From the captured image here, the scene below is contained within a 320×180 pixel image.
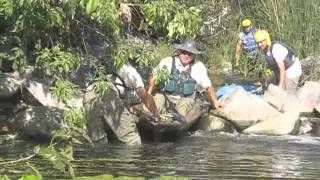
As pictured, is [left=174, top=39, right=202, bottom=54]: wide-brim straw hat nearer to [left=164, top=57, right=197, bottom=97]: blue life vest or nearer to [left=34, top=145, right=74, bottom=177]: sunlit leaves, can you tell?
[left=164, top=57, right=197, bottom=97]: blue life vest

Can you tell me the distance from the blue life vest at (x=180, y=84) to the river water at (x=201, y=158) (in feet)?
2.29

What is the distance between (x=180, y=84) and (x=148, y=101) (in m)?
1.18

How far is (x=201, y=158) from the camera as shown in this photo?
887 centimetres

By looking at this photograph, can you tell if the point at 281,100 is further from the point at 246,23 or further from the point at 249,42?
the point at 246,23

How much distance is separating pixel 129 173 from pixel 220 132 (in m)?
3.46

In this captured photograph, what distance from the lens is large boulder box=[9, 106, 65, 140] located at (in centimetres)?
924

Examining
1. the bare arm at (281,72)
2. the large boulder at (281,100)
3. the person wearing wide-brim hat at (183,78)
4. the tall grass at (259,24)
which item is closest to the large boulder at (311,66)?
the tall grass at (259,24)

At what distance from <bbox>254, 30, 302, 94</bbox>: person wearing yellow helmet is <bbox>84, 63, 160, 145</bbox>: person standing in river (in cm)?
373

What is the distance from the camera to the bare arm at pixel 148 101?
9289mm

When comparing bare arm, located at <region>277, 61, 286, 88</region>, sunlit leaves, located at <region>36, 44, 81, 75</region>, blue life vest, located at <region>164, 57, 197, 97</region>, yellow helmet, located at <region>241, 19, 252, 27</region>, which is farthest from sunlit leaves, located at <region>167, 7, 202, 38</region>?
Result: yellow helmet, located at <region>241, 19, 252, 27</region>

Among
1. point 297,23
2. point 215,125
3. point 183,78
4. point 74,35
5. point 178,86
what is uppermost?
point 297,23

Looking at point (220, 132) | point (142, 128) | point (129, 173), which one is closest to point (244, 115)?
point (220, 132)

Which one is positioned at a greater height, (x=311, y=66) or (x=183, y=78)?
(x=311, y=66)

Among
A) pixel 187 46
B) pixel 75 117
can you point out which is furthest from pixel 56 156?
pixel 187 46
